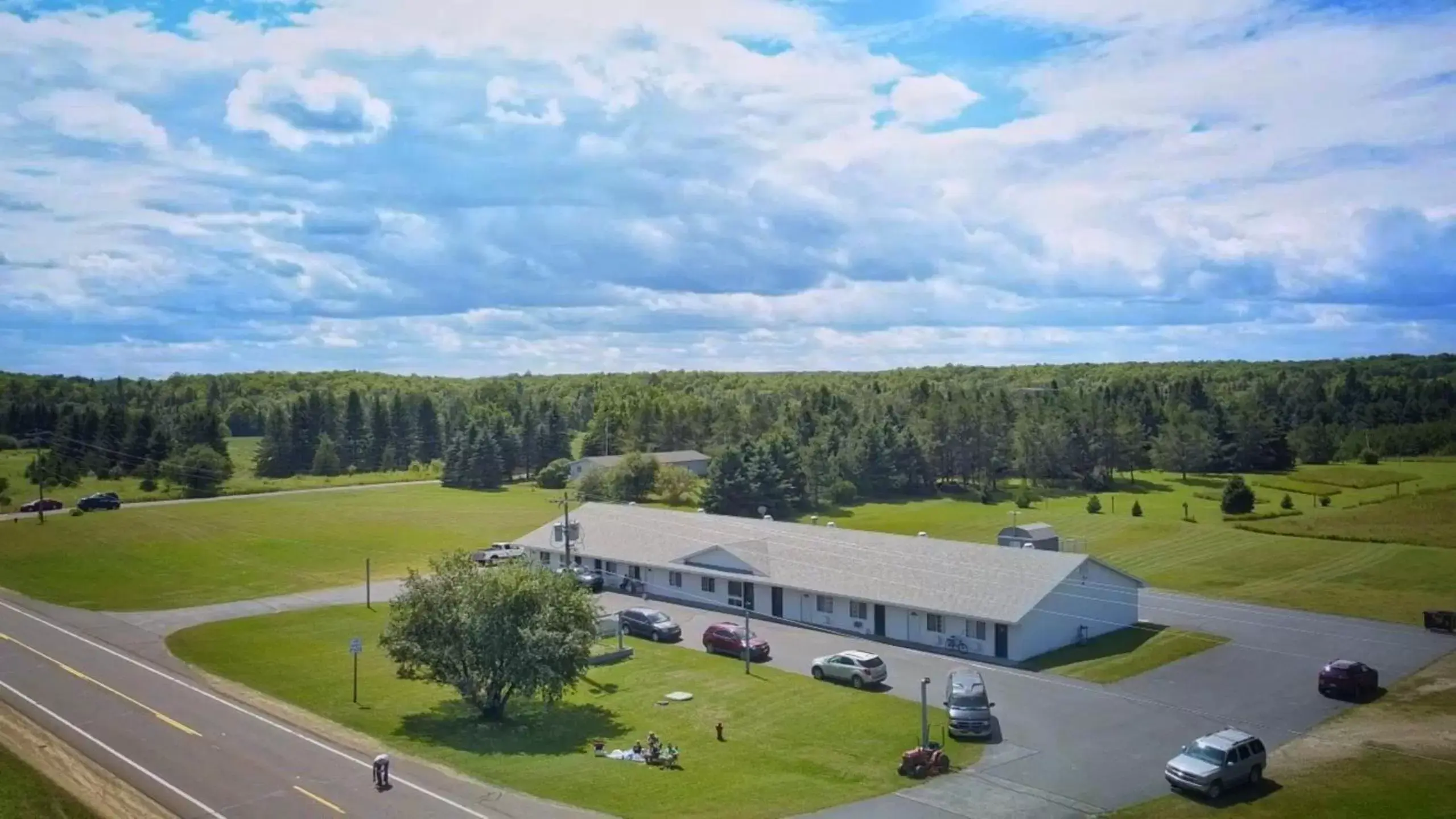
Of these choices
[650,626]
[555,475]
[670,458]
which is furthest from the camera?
[670,458]

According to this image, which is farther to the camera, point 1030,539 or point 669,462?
point 669,462

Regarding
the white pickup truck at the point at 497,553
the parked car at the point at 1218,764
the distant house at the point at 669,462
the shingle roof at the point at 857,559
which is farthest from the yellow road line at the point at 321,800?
the distant house at the point at 669,462

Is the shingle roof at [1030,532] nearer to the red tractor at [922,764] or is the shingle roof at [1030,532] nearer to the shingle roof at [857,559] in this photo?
the shingle roof at [857,559]

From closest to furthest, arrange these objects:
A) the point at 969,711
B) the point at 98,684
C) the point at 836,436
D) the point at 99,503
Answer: the point at 969,711, the point at 98,684, the point at 99,503, the point at 836,436

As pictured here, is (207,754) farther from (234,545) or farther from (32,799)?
(234,545)

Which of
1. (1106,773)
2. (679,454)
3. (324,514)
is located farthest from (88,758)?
(679,454)

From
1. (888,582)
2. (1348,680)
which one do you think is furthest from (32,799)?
(1348,680)

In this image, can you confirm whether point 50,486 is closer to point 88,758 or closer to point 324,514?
point 324,514
